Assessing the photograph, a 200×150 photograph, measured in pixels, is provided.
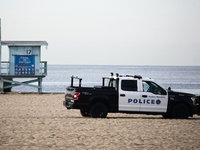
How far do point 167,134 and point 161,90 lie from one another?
391 cm

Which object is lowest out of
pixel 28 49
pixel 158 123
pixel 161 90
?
pixel 158 123

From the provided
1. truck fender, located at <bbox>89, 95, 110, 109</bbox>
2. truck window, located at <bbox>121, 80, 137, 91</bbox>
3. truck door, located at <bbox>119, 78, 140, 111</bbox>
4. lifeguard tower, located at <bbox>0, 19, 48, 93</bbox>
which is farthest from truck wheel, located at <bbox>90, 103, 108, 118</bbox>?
lifeguard tower, located at <bbox>0, 19, 48, 93</bbox>

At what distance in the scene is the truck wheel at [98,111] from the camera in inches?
533

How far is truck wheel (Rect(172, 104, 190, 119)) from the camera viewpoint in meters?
13.9

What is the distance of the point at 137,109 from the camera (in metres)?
13.6

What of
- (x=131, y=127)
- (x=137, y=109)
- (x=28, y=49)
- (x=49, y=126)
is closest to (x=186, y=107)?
(x=137, y=109)

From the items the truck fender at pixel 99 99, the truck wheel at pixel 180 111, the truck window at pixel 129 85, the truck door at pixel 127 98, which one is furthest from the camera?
the truck wheel at pixel 180 111

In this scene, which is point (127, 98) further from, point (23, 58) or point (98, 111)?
point (23, 58)

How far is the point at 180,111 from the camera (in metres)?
13.9

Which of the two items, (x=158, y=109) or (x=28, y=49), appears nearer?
(x=158, y=109)

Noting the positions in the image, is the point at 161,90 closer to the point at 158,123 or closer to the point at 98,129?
the point at 158,123

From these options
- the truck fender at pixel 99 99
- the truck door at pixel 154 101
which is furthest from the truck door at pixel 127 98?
the truck fender at pixel 99 99

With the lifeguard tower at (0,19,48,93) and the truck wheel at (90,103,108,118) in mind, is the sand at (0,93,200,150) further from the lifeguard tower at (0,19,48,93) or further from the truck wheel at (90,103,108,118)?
the lifeguard tower at (0,19,48,93)

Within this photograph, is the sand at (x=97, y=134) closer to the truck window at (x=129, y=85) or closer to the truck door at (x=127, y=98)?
the truck door at (x=127, y=98)
